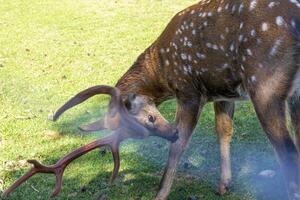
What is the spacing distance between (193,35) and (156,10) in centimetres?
777

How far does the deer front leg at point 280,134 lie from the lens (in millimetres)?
3920

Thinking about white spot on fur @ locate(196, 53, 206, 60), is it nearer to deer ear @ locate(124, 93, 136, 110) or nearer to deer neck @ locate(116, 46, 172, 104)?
deer neck @ locate(116, 46, 172, 104)

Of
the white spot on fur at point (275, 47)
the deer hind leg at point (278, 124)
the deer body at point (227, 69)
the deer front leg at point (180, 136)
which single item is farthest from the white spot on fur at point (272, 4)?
the deer front leg at point (180, 136)

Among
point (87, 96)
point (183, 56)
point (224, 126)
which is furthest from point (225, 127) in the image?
point (87, 96)

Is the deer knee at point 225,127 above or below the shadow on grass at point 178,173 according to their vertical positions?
above

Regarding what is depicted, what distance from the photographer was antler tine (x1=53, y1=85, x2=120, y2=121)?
4153 mm

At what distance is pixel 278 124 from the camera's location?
3936 millimetres

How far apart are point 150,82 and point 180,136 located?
578 mm

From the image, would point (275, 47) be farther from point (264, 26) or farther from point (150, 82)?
point (150, 82)

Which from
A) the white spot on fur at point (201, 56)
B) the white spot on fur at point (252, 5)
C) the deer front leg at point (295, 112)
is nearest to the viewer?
the white spot on fur at point (252, 5)

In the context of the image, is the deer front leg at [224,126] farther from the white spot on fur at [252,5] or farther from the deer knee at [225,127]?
the white spot on fur at [252,5]

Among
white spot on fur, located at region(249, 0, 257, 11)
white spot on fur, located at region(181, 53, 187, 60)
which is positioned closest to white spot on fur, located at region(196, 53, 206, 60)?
white spot on fur, located at region(181, 53, 187, 60)

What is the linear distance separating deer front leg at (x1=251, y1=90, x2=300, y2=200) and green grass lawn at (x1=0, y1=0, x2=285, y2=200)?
2.73 feet

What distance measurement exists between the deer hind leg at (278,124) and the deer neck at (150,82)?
123 centimetres
